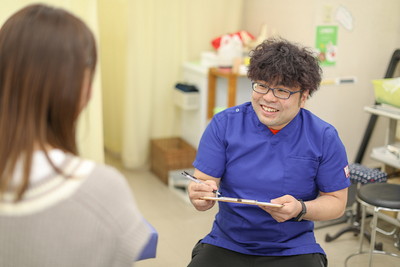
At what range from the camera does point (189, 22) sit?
12.7 ft

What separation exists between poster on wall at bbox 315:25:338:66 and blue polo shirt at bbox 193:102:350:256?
185 centimetres

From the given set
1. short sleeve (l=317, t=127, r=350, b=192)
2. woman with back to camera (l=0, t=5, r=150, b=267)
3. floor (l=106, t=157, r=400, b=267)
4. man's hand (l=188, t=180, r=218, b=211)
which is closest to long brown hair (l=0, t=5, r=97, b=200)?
woman with back to camera (l=0, t=5, r=150, b=267)

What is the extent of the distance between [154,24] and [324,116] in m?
1.46

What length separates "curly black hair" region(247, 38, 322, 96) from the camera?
171 cm

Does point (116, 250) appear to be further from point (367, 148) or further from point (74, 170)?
point (367, 148)

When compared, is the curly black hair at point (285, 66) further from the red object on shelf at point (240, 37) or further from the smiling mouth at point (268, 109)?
the red object on shelf at point (240, 37)

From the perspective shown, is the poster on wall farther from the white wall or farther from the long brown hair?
the long brown hair

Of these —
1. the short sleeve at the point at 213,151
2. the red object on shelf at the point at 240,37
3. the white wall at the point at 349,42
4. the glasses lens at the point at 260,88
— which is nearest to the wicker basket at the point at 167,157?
the red object on shelf at the point at 240,37

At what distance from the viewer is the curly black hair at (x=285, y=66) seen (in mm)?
1707

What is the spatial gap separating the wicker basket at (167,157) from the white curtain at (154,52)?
14cm

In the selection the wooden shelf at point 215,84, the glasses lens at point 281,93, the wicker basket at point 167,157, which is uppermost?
the glasses lens at point 281,93

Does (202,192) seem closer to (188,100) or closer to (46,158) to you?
(46,158)

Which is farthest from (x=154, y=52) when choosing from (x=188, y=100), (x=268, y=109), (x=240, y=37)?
(x=268, y=109)

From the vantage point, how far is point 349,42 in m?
3.67
